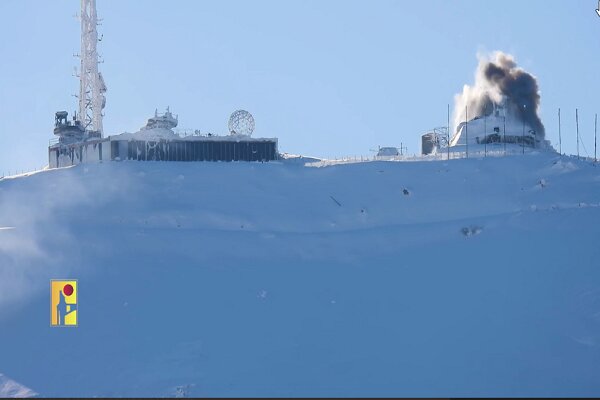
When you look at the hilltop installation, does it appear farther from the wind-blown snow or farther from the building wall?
the wind-blown snow

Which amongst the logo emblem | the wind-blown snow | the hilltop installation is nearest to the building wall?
the hilltop installation

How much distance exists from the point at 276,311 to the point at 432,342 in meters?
10.9

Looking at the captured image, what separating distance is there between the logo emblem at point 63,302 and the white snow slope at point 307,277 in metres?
0.62

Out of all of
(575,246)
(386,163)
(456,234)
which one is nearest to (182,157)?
(386,163)

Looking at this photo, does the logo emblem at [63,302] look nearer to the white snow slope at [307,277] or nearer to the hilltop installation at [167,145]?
the white snow slope at [307,277]

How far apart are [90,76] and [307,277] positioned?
44.0 m

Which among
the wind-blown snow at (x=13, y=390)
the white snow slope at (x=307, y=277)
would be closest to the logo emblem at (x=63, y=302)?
the white snow slope at (x=307, y=277)

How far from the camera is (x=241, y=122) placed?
126438 millimetres

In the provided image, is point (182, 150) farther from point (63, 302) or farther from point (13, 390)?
point (13, 390)

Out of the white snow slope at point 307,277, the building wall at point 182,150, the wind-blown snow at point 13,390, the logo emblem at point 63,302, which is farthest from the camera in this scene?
the building wall at point 182,150

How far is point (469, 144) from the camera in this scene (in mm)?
127312

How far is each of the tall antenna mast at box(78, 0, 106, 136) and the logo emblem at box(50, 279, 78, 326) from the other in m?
37.5

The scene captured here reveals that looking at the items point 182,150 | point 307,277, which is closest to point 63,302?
point 307,277

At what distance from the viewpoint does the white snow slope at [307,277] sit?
91625 mm
